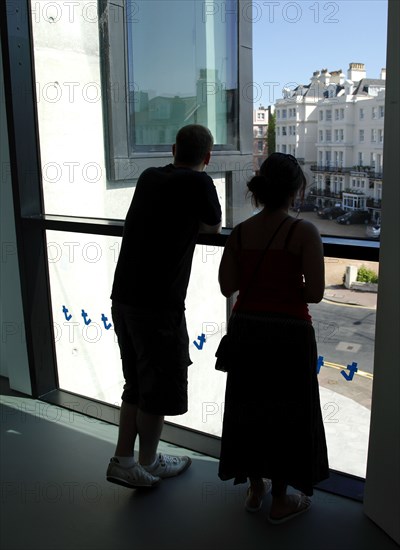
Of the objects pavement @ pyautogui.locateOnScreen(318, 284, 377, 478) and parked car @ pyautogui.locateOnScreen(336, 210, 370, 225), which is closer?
parked car @ pyautogui.locateOnScreen(336, 210, 370, 225)

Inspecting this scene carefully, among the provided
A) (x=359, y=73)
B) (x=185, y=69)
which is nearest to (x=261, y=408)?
(x=359, y=73)

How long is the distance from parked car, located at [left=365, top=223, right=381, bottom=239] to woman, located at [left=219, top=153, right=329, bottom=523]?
404 mm

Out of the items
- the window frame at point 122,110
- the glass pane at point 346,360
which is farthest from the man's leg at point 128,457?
the window frame at point 122,110

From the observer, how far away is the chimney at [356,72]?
7.50 ft

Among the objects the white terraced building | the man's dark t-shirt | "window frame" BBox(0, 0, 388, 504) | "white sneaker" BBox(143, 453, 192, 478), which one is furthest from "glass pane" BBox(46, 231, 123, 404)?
the white terraced building

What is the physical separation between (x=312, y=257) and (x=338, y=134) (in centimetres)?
93

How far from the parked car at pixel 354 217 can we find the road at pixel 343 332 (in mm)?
417

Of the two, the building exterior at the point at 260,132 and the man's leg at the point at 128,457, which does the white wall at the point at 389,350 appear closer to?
the man's leg at the point at 128,457

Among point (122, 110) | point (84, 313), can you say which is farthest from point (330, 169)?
point (84, 313)

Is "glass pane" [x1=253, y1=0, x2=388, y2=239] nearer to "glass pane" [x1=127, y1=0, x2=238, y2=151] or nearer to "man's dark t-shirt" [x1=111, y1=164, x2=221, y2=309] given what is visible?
"man's dark t-shirt" [x1=111, y1=164, x2=221, y2=309]

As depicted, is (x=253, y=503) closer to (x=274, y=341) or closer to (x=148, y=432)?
(x=148, y=432)

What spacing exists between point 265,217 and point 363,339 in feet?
3.54

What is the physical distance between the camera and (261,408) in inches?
77.3

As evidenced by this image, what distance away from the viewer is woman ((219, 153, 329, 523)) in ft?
5.99
